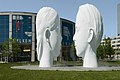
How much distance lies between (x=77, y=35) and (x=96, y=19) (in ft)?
9.20

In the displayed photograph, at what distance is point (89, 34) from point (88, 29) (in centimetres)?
57

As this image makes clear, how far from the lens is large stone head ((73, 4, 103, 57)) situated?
2969 cm

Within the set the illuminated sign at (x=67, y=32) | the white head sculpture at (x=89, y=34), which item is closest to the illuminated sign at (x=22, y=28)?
the illuminated sign at (x=67, y=32)

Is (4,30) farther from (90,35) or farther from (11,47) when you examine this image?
(90,35)

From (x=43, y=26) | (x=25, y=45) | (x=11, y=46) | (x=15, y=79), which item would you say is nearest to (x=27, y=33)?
(x=25, y=45)

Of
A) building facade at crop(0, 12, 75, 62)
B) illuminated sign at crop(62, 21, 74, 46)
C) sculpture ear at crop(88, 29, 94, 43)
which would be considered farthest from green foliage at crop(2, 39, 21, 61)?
sculpture ear at crop(88, 29, 94, 43)

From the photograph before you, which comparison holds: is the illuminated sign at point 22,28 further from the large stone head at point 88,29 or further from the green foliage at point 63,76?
the green foliage at point 63,76

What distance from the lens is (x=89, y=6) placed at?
30.5 metres

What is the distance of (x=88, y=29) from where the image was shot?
2973 cm

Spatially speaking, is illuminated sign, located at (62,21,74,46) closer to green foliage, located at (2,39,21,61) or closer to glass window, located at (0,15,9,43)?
glass window, located at (0,15,9,43)

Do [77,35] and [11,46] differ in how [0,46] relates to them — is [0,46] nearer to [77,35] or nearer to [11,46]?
[11,46]

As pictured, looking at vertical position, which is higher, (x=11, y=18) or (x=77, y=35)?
(x=11, y=18)

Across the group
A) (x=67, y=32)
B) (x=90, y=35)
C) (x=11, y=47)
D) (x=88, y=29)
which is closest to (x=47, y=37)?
(x=88, y=29)

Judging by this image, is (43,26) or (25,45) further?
Answer: (25,45)
